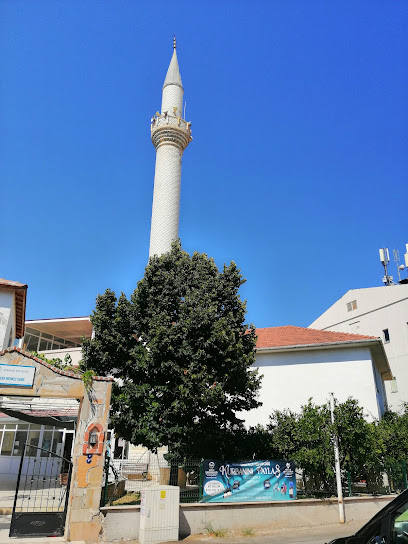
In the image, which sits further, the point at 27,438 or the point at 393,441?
the point at 27,438

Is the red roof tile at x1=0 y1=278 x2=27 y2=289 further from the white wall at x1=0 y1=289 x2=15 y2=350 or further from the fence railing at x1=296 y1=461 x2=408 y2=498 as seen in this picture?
the fence railing at x1=296 y1=461 x2=408 y2=498

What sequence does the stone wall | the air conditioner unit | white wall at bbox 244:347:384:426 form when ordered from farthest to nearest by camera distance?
white wall at bbox 244:347:384:426, the stone wall, the air conditioner unit

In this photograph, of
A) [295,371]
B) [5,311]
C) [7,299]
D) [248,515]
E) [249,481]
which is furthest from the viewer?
[295,371]

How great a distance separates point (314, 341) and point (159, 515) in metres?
15.0

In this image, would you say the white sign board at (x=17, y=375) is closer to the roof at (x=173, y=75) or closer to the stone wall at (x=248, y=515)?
the stone wall at (x=248, y=515)

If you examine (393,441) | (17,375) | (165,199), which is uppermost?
(165,199)

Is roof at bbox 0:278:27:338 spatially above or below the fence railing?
above

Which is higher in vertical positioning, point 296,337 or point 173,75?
point 173,75

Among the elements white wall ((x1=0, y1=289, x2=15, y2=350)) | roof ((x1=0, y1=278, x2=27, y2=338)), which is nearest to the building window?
roof ((x1=0, y1=278, x2=27, y2=338))

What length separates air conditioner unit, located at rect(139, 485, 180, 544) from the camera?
1005 cm

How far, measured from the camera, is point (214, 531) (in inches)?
443

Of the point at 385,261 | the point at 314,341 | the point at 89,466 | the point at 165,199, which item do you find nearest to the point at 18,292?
the point at 89,466

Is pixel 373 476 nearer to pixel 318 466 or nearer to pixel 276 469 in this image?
pixel 318 466

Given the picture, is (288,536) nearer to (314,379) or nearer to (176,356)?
(176,356)
